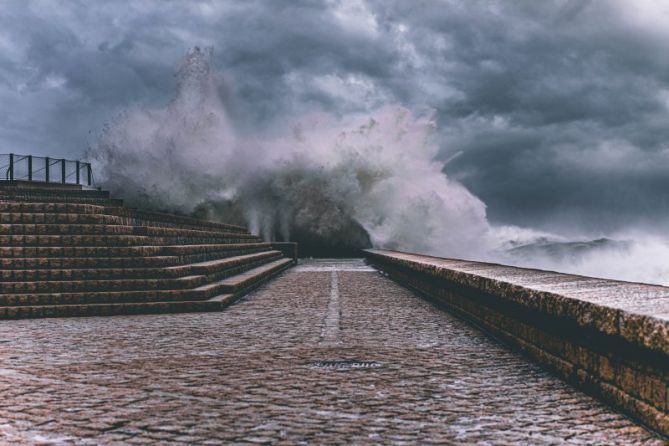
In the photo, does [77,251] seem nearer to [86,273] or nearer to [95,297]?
[86,273]

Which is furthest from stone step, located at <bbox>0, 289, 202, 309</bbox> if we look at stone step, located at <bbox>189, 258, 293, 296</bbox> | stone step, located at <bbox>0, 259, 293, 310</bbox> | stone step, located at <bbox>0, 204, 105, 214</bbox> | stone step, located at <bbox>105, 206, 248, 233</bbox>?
stone step, located at <bbox>105, 206, 248, 233</bbox>

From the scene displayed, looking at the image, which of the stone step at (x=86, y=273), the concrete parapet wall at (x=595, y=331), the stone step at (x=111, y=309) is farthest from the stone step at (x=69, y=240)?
the concrete parapet wall at (x=595, y=331)

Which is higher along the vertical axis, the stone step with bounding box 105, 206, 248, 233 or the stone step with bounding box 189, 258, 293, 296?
the stone step with bounding box 105, 206, 248, 233

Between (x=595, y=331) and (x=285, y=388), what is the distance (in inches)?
79.9

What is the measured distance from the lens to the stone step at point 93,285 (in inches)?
401

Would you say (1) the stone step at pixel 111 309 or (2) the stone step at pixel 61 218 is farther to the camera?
(2) the stone step at pixel 61 218

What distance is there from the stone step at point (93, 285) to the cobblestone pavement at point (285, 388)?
1.71 meters

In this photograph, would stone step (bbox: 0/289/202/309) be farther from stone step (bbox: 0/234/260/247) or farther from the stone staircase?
stone step (bbox: 0/234/260/247)

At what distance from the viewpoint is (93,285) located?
10336 millimetres

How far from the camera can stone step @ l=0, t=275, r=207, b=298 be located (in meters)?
10.2

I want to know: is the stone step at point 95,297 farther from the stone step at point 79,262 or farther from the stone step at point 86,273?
the stone step at point 79,262

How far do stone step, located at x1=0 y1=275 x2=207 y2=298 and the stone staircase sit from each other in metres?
0.01

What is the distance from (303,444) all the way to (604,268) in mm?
80955

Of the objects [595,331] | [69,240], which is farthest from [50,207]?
[595,331]
